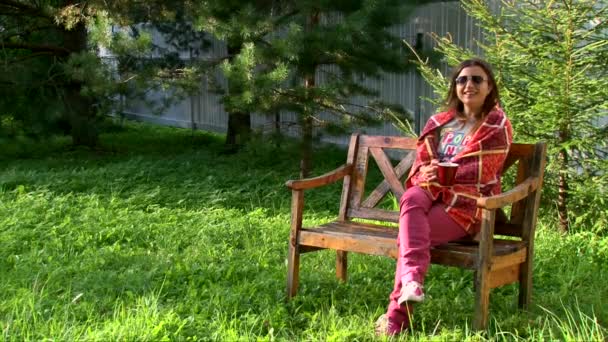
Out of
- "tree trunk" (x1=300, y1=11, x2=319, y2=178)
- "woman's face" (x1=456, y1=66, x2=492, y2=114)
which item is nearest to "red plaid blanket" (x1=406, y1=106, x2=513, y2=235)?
"woman's face" (x1=456, y1=66, x2=492, y2=114)

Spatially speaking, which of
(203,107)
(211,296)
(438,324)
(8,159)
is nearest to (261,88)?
(211,296)

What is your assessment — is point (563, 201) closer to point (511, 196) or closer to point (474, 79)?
point (474, 79)

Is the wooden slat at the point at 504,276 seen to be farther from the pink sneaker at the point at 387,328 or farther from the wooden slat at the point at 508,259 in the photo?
the pink sneaker at the point at 387,328

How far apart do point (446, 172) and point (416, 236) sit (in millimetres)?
405

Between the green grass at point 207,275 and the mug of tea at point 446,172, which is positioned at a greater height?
the mug of tea at point 446,172

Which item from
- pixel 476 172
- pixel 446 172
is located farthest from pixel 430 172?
pixel 476 172

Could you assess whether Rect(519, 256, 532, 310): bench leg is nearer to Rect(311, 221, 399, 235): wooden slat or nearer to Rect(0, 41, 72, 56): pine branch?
Rect(311, 221, 399, 235): wooden slat

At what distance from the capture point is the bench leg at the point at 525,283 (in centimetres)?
420

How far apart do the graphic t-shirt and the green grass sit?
798 mm

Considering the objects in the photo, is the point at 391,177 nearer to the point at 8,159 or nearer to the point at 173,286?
the point at 173,286

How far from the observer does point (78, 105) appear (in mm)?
11148

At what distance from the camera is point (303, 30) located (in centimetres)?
788

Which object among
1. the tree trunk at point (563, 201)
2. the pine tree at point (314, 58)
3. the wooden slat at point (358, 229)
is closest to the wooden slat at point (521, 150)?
the wooden slat at point (358, 229)

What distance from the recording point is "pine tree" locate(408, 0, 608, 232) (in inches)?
217
